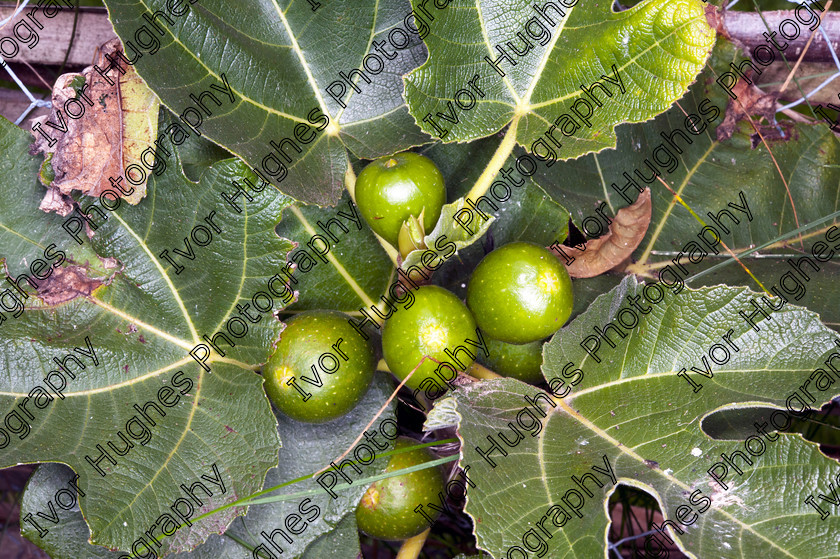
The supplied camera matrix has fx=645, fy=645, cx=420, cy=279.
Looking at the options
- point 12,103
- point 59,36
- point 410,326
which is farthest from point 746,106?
point 12,103

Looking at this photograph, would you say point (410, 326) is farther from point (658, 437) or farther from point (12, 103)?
point (12, 103)

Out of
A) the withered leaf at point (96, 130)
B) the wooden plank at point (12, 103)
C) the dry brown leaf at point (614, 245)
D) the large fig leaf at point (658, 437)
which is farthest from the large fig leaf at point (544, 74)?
the wooden plank at point (12, 103)

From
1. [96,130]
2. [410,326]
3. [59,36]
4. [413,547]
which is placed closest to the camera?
[410,326]

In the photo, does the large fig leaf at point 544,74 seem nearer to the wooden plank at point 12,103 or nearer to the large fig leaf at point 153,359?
the large fig leaf at point 153,359

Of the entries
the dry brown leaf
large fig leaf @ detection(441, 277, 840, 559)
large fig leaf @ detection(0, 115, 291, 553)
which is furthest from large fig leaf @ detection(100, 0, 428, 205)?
large fig leaf @ detection(441, 277, 840, 559)

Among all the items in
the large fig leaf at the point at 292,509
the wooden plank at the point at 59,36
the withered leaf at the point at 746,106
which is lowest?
the large fig leaf at the point at 292,509

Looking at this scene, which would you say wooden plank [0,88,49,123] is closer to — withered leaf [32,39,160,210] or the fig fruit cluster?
withered leaf [32,39,160,210]
